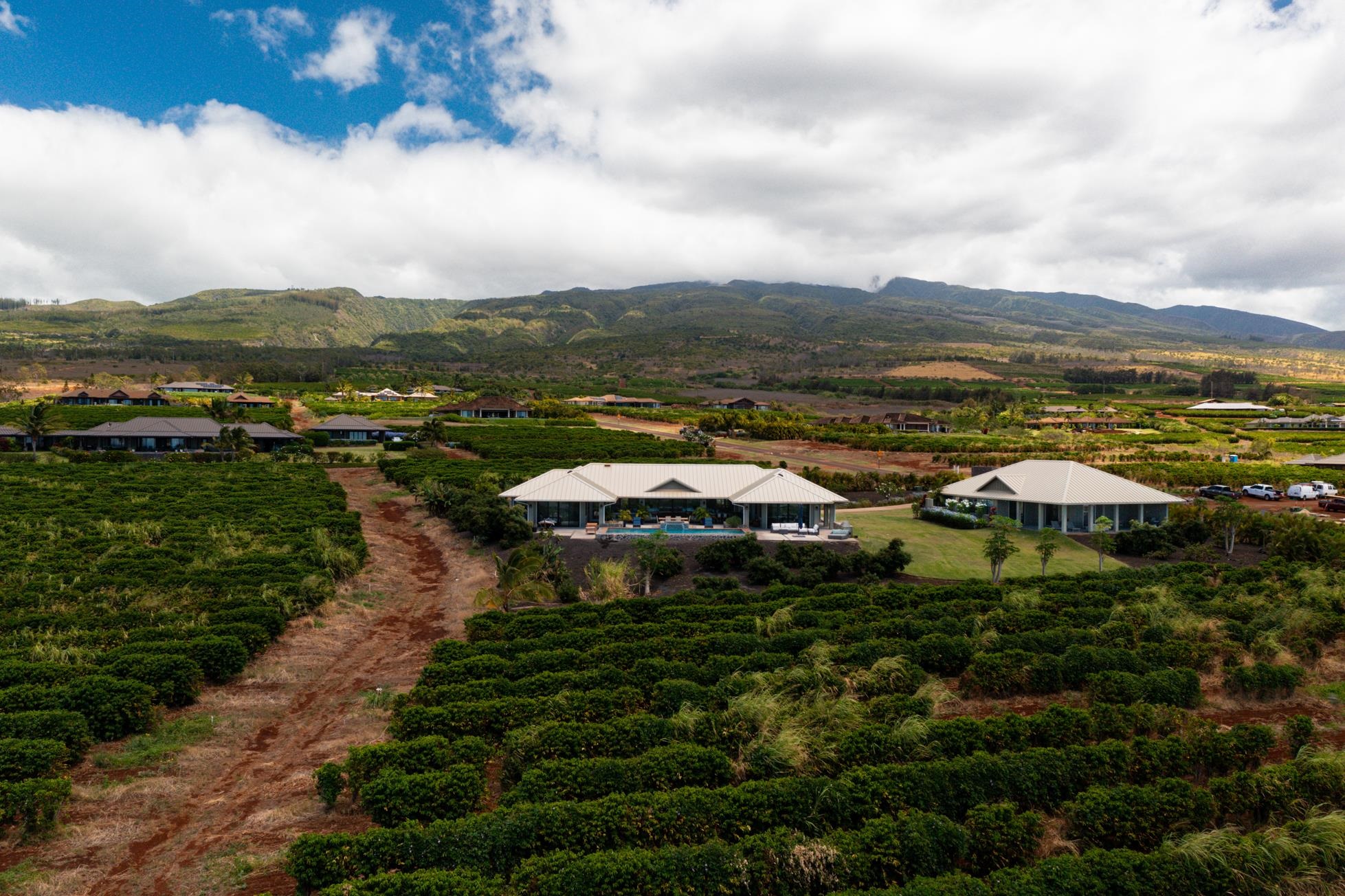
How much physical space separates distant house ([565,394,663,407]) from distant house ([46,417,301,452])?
5935 centimetres

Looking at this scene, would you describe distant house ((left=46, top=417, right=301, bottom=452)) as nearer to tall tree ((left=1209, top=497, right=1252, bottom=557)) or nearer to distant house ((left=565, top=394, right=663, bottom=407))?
distant house ((left=565, top=394, right=663, bottom=407))

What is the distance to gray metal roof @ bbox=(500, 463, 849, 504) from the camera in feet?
136

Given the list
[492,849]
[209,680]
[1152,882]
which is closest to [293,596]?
[209,680]

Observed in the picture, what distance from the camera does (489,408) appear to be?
112938 millimetres

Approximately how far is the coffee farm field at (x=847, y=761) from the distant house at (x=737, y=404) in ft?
346

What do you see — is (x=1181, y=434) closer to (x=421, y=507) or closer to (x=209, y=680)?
(x=421, y=507)

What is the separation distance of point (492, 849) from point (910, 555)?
29.7 meters

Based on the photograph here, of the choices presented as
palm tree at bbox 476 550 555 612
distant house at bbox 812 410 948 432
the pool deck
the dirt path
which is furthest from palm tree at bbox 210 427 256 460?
distant house at bbox 812 410 948 432

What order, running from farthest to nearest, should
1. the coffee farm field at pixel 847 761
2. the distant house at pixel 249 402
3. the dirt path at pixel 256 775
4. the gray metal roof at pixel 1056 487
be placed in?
the distant house at pixel 249 402 < the gray metal roof at pixel 1056 487 < the dirt path at pixel 256 775 < the coffee farm field at pixel 847 761

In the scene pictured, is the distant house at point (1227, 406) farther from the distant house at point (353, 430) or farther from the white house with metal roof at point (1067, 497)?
the distant house at point (353, 430)

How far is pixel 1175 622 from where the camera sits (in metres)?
23.2

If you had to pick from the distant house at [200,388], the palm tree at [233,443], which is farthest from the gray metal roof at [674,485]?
the distant house at [200,388]

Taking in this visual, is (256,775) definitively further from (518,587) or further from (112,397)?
(112,397)

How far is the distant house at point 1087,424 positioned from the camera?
344ft
